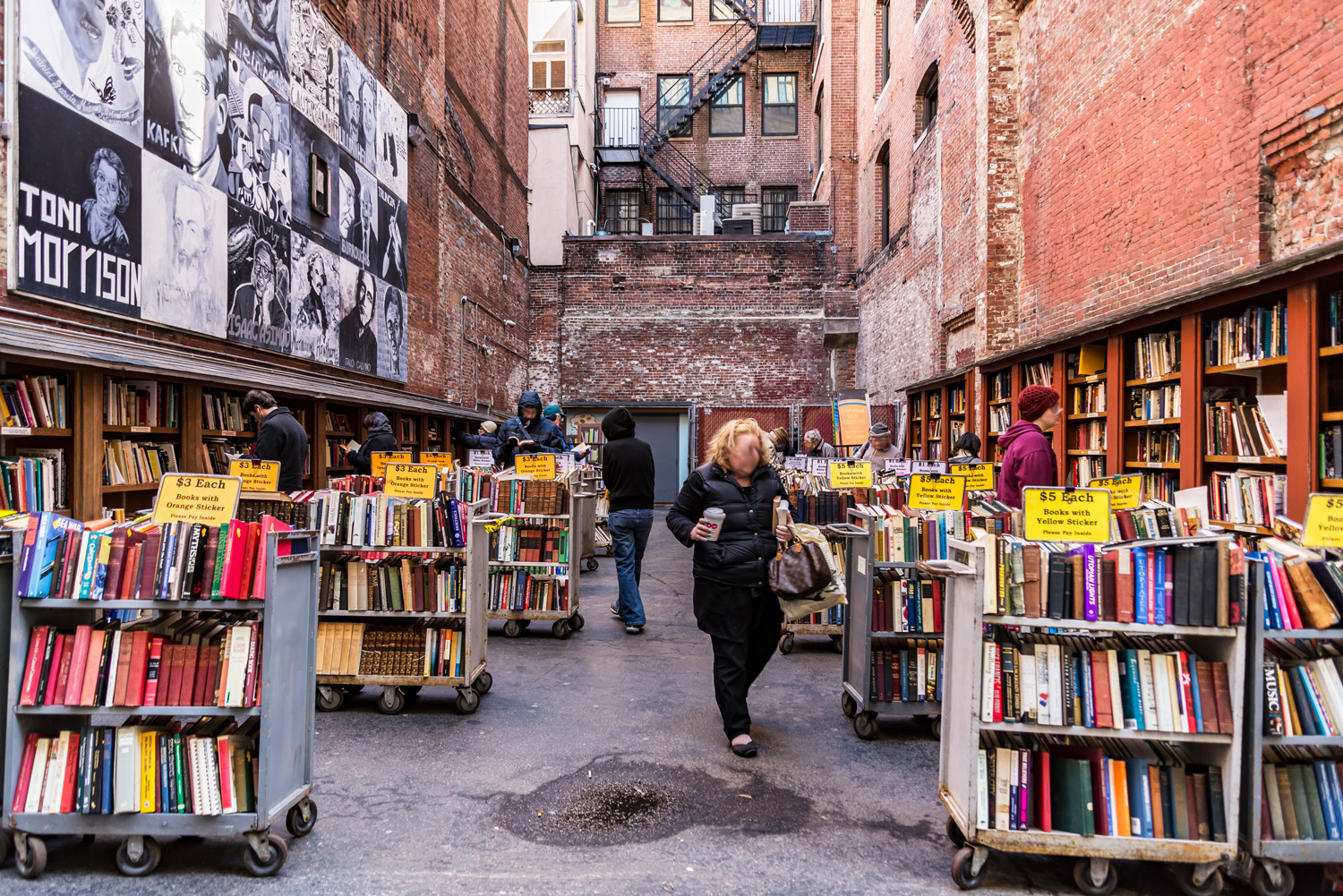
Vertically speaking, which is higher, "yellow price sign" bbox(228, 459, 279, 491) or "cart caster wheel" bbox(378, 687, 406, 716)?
"yellow price sign" bbox(228, 459, 279, 491)

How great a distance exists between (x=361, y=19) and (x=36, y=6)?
6150 mm

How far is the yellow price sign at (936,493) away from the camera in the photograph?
196 inches

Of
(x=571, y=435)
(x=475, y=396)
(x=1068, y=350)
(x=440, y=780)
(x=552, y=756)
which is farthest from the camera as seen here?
(x=571, y=435)

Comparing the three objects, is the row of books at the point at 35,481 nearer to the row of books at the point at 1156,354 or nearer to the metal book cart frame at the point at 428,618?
the metal book cart frame at the point at 428,618

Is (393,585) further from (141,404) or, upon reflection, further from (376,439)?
(376,439)

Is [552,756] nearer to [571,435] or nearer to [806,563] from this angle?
[806,563]

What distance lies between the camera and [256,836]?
2.92 metres

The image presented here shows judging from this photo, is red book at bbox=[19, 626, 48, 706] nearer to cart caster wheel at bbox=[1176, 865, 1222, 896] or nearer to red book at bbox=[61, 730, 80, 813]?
red book at bbox=[61, 730, 80, 813]

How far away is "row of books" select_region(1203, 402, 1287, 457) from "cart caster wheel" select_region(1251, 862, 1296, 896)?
3.06 meters

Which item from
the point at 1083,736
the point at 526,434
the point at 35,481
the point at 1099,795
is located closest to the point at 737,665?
the point at 1083,736

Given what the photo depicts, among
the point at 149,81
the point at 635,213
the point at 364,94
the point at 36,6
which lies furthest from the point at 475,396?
the point at 635,213

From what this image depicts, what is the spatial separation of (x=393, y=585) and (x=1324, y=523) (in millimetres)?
4572

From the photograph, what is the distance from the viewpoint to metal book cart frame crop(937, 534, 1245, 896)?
9.11ft

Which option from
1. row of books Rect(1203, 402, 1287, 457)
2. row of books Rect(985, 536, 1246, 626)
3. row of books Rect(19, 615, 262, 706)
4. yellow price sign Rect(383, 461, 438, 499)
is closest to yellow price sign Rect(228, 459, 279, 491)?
yellow price sign Rect(383, 461, 438, 499)
